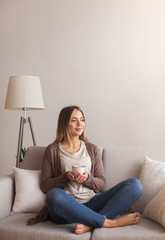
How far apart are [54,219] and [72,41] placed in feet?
7.54

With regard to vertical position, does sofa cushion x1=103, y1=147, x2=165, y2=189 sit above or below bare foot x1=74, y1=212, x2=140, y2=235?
above

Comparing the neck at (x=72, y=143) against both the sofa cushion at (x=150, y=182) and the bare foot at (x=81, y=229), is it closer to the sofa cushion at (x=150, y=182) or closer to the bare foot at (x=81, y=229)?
the sofa cushion at (x=150, y=182)

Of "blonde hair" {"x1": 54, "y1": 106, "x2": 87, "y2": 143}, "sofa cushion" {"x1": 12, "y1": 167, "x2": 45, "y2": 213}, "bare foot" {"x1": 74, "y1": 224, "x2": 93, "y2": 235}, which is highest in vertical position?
"blonde hair" {"x1": 54, "y1": 106, "x2": 87, "y2": 143}

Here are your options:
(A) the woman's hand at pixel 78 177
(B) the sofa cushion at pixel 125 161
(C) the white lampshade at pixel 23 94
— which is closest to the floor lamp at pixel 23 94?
(C) the white lampshade at pixel 23 94

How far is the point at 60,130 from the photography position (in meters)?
2.56

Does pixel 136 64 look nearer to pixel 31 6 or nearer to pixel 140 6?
pixel 140 6

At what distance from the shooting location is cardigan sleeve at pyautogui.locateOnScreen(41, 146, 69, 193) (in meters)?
2.31

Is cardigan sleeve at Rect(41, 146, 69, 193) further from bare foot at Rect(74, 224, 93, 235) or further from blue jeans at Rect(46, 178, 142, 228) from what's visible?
bare foot at Rect(74, 224, 93, 235)

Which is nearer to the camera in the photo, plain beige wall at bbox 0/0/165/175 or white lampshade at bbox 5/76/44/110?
white lampshade at bbox 5/76/44/110

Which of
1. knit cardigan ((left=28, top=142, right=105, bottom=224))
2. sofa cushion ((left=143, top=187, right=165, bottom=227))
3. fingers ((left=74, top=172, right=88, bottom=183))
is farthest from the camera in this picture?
knit cardigan ((left=28, top=142, right=105, bottom=224))

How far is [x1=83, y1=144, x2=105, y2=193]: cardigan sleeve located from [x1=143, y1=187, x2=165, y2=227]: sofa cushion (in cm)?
34

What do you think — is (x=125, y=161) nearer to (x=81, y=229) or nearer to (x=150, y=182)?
(x=150, y=182)

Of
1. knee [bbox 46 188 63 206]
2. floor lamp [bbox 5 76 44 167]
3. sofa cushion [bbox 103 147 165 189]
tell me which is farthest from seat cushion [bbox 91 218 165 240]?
floor lamp [bbox 5 76 44 167]

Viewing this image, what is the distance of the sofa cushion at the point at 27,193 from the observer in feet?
7.72
